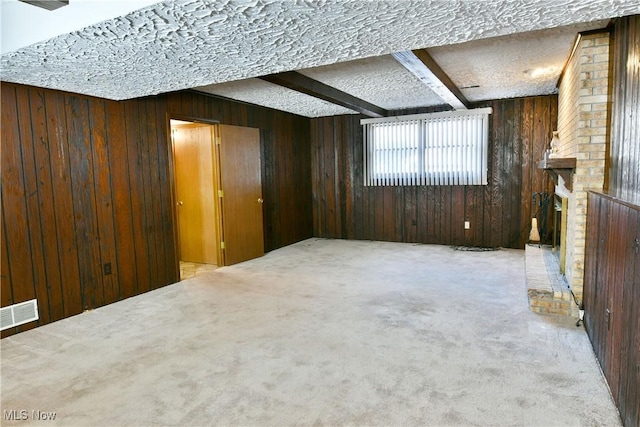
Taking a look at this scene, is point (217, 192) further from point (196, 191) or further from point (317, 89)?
point (317, 89)

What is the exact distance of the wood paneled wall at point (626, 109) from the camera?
2293mm

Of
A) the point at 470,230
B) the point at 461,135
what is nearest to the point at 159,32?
the point at 461,135

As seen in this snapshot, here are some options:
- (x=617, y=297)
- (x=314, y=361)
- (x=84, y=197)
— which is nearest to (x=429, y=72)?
Answer: (x=617, y=297)

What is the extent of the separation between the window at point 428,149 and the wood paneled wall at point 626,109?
119 inches

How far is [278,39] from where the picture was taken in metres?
2.18

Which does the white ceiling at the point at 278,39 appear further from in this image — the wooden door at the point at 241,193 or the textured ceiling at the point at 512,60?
the wooden door at the point at 241,193

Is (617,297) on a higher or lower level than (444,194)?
lower

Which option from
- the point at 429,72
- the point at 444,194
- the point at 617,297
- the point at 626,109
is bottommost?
the point at 617,297

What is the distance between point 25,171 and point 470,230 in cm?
575

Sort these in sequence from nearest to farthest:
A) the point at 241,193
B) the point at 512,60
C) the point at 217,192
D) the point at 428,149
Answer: the point at 512,60 → the point at 217,192 → the point at 241,193 → the point at 428,149

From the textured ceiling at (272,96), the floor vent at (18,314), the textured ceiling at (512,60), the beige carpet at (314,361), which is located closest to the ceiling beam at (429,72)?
the textured ceiling at (512,60)

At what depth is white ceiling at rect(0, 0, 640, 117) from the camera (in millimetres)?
1764

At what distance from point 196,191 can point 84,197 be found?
194 cm

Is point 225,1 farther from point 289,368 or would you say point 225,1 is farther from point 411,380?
point 411,380
